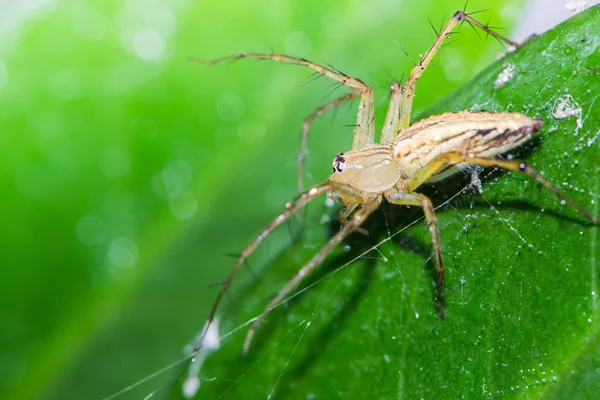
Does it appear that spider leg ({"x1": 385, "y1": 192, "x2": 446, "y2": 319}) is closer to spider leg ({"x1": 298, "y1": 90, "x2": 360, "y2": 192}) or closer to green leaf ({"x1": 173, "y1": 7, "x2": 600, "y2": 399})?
green leaf ({"x1": 173, "y1": 7, "x2": 600, "y2": 399})

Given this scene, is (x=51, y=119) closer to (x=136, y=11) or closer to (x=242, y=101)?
(x=136, y=11)

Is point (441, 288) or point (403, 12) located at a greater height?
point (403, 12)

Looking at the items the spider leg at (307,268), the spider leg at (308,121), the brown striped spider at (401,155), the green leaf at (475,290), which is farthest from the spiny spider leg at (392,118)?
the spider leg at (307,268)

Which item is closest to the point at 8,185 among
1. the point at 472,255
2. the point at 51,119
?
the point at 51,119

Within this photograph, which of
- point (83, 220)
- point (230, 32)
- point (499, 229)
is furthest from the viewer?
point (230, 32)

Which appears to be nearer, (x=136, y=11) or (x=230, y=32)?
(x=136, y=11)

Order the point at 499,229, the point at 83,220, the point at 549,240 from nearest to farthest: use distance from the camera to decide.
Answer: the point at 549,240, the point at 499,229, the point at 83,220

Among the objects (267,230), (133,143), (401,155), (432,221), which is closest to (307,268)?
(267,230)
